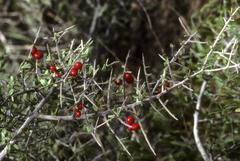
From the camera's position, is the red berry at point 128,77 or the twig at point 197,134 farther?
the twig at point 197,134

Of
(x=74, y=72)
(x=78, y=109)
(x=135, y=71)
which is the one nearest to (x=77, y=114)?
(x=78, y=109)

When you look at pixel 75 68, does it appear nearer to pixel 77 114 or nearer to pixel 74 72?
pixel 74 72

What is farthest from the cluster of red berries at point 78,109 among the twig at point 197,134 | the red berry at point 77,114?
the twig at point 197,134

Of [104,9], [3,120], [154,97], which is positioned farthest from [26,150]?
[104,9]

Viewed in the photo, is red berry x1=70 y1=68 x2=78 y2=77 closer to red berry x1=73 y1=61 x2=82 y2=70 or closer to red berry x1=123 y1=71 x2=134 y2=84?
red berry x1=73 y1=61 x2=82 y2=70

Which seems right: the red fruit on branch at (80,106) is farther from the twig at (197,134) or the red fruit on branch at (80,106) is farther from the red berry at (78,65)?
the twig at (197,134)

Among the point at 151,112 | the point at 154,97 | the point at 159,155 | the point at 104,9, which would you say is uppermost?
the point at 154,97

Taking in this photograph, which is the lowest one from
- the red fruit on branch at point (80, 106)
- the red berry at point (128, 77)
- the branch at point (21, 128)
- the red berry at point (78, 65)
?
the branch at point (21, 128)

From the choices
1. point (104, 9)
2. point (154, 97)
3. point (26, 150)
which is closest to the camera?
point (154, 97)

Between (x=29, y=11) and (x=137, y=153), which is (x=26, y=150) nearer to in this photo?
(x=137, y=153)
